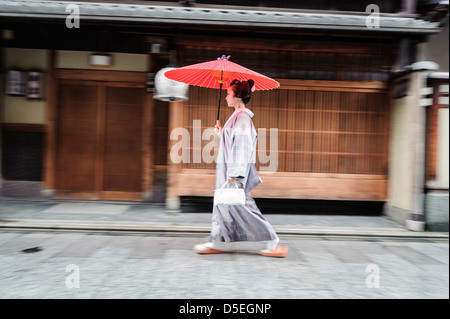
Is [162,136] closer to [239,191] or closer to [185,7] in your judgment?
[185,7]

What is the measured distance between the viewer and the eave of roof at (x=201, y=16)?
630 centimetres

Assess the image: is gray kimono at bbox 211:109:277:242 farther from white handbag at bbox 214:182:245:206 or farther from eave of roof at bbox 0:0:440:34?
eave of roof at bbox 0:0:440:34

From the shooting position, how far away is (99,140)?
8.16 metres

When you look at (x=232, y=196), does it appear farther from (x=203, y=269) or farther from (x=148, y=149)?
(x=148, y=149)

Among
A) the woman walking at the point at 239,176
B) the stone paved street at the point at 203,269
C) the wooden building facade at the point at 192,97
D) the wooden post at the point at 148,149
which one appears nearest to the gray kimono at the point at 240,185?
the woman walking at the point at 239,176

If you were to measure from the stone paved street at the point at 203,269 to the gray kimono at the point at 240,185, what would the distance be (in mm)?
330

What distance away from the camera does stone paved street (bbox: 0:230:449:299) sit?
12.1 ft

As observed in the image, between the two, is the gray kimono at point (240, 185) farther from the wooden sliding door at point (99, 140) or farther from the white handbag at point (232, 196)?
the wooden sliding door at point (99, 140)

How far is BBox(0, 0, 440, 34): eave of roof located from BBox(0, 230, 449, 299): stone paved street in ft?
12.4

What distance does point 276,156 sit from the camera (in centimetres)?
742

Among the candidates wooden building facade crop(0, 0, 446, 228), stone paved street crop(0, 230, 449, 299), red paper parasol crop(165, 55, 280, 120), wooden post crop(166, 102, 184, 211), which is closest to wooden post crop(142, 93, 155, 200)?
wooden building facade crop(0, 0, 446, 228)

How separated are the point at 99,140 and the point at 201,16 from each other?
368cm

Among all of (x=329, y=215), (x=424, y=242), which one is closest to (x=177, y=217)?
(x=329, y=215)

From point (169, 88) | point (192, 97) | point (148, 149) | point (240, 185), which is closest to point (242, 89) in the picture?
point (240, 185)
